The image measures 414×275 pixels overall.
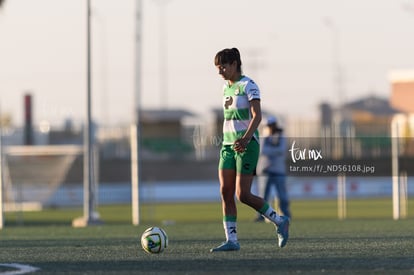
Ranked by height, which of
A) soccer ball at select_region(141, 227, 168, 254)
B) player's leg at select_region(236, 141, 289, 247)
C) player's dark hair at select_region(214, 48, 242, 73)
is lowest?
soccer ball at select_region(141, 227, 168, 254)

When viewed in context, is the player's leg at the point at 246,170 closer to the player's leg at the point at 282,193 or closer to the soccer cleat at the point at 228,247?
the soccer cleat at the point at 228,247

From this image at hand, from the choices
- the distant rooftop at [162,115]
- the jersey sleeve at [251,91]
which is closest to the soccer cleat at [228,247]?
the jersey sleeve at [251,91]

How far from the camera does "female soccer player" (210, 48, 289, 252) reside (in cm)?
1216

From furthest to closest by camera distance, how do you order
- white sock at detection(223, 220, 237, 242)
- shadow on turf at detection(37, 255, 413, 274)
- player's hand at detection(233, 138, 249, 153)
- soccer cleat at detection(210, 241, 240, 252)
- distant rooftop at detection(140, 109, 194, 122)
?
distant rooftop at detection(140, 109, 194, 122) < white sock at detection(223, 220, 237, 242) < soccer cleat at detection(210, 241, 240, 252) < player's hand at detection(233, 138, 249, 153) < shadow on turf at detection(37, 255, 413, 274)

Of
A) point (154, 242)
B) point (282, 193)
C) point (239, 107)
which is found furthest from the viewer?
point (282, 193)

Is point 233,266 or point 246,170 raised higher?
point 246,170

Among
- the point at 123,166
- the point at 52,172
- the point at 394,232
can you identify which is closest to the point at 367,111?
the point at 123,166

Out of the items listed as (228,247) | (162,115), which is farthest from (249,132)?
(162,115)

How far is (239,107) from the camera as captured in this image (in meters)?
12.3

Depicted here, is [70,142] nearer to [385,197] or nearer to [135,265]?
[385,197]

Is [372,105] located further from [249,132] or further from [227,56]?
[249,132]

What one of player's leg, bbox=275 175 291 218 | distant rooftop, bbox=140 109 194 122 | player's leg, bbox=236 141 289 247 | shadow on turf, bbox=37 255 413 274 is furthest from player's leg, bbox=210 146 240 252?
distant rooftop, bbox=140 109 194 122

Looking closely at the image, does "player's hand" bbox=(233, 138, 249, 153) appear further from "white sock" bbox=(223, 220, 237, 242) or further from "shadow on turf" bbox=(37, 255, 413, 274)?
"shadow on turf" bbox=(37, 255, 413, 274)

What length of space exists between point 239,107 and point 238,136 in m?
0.31
